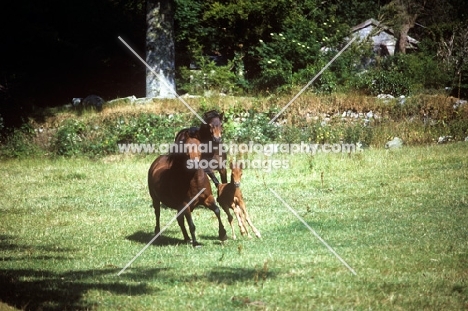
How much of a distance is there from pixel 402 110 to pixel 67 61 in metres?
16.6

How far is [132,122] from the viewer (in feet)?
83.4

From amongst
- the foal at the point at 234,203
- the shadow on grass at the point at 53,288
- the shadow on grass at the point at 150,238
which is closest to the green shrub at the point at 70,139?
the shadow on grass at the point at 150,238

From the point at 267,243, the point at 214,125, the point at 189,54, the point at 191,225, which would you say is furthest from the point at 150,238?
the point at 189,54

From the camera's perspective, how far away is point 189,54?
111 ft

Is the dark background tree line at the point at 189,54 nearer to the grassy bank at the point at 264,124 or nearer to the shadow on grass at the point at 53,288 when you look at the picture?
the grassy bank at the point at 264,124

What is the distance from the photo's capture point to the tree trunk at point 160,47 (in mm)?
29188

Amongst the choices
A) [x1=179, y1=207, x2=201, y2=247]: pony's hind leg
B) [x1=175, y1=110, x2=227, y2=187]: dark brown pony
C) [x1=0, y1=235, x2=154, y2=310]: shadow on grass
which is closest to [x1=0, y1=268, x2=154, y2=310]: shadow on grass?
[x1=0, y1=235, x2=154, y2=310]: shadow on grass

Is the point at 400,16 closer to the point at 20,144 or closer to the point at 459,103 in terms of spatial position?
the point at 459,103

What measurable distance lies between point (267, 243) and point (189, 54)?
2347cm

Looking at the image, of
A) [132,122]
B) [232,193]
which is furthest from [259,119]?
[232,193]

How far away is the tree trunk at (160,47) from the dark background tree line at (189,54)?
4.83 ft

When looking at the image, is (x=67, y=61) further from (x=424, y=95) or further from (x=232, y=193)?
(x=232, y=193)

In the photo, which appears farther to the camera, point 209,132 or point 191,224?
point 191,224

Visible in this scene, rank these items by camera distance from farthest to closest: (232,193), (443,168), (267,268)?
(443,168), (232,193), (267,268)
